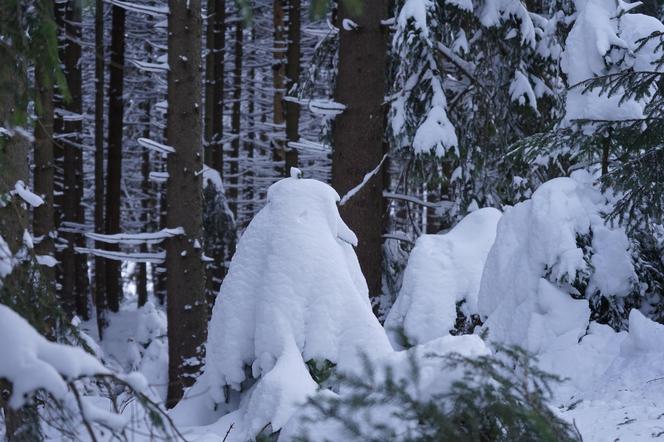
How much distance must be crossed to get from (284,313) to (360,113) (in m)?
3.88

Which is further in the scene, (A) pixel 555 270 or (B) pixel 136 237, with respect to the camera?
(B) pixel 136 237

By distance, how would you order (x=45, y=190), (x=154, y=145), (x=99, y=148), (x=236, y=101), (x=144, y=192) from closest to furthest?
(x=154, y=145) → (x=45, y=190) → (x=99, y=148) → (x=236, y=101) → (x=144, y=192)

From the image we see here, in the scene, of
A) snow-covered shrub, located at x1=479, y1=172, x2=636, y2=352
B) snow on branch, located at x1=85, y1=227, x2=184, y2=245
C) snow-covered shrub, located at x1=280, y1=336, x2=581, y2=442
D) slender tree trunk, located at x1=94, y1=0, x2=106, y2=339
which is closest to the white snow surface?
snow-covered shrub, located at x1=479, y1=172, x2=636, y2=352

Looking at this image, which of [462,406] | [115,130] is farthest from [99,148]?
[462,406]

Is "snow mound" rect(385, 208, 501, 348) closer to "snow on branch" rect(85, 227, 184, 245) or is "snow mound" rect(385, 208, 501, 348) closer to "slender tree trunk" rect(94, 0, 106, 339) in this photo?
"snow on branch" rect(85, 227, 184, 245)

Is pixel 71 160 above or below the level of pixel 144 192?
above

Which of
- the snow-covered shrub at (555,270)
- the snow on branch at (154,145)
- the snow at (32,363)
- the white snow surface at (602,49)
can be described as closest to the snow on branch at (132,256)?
the snow on branch at (154,145)

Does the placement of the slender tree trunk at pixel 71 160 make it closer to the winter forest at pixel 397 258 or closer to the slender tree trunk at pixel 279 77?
the winter forest at pixel 397 258

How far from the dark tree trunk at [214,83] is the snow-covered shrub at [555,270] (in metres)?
9.51

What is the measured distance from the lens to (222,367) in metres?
4.95

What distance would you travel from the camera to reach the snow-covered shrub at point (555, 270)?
6289 mm

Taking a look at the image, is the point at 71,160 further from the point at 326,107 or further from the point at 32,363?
the point at 32,363

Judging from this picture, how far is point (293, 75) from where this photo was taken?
15.1 metres

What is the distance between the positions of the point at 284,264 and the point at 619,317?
3272 mm
